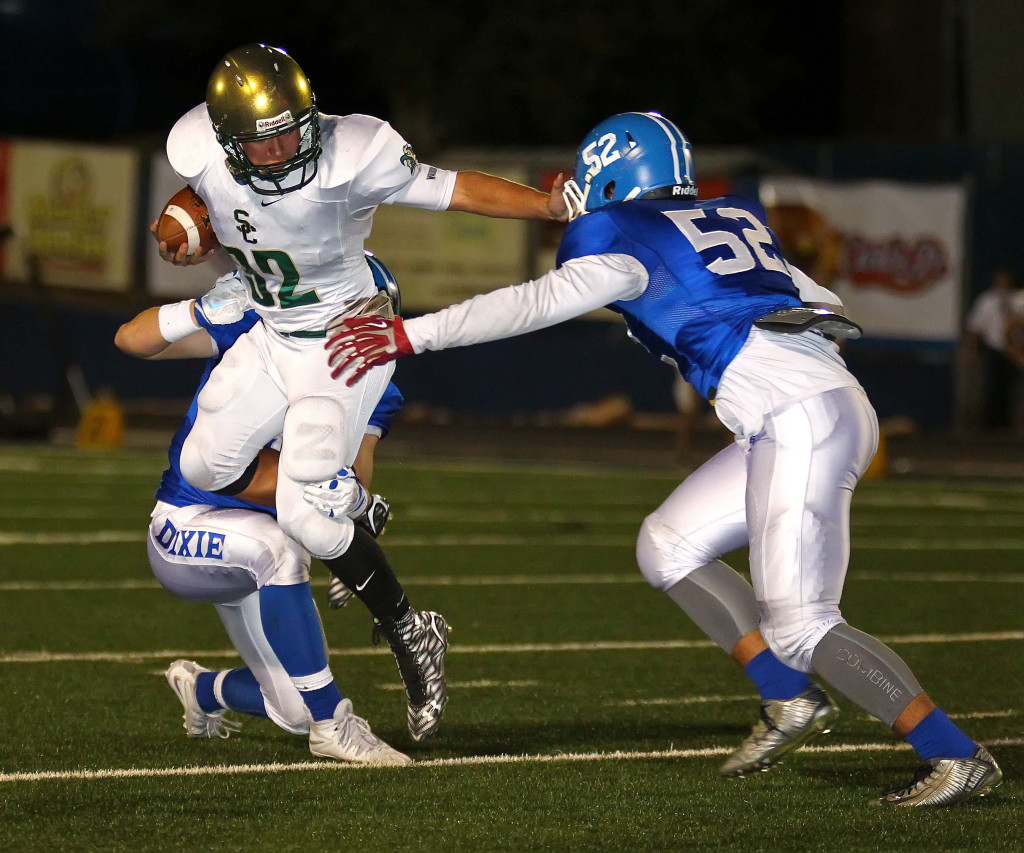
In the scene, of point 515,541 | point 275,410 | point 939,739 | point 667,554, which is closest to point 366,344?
point 275,410

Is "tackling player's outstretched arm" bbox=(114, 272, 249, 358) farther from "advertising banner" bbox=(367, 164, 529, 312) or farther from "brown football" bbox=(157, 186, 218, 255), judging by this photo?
"advertising banner" bbox=(367, 164, 529, 312)

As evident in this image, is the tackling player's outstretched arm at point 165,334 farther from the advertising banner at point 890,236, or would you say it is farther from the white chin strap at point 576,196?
the advertising banner at point 890,236

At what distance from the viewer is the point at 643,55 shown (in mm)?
22109

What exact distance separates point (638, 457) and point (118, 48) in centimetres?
1313

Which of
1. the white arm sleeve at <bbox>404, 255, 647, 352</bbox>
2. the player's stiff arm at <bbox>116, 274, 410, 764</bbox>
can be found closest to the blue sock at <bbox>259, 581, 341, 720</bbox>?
the player's stiff arm at <bbox>116, 274, 410, 764</bbox>

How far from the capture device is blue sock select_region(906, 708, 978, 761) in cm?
377

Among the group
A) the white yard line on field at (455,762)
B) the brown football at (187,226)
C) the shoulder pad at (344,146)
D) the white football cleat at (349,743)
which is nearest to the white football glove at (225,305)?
the brown football at (187,226)

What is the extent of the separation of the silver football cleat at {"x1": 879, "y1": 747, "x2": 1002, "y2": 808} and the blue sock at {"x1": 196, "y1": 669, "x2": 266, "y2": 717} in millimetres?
1604

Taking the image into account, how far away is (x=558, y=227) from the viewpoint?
52.6 feet

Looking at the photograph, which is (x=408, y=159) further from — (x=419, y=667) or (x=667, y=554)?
(x=419, y=667)

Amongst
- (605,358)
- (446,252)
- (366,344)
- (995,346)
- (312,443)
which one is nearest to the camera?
(366,344)

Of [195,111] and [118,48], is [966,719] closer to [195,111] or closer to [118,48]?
[195,111]

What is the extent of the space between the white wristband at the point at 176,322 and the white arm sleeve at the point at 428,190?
1.92ft

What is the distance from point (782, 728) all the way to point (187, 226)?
1.92 meters
